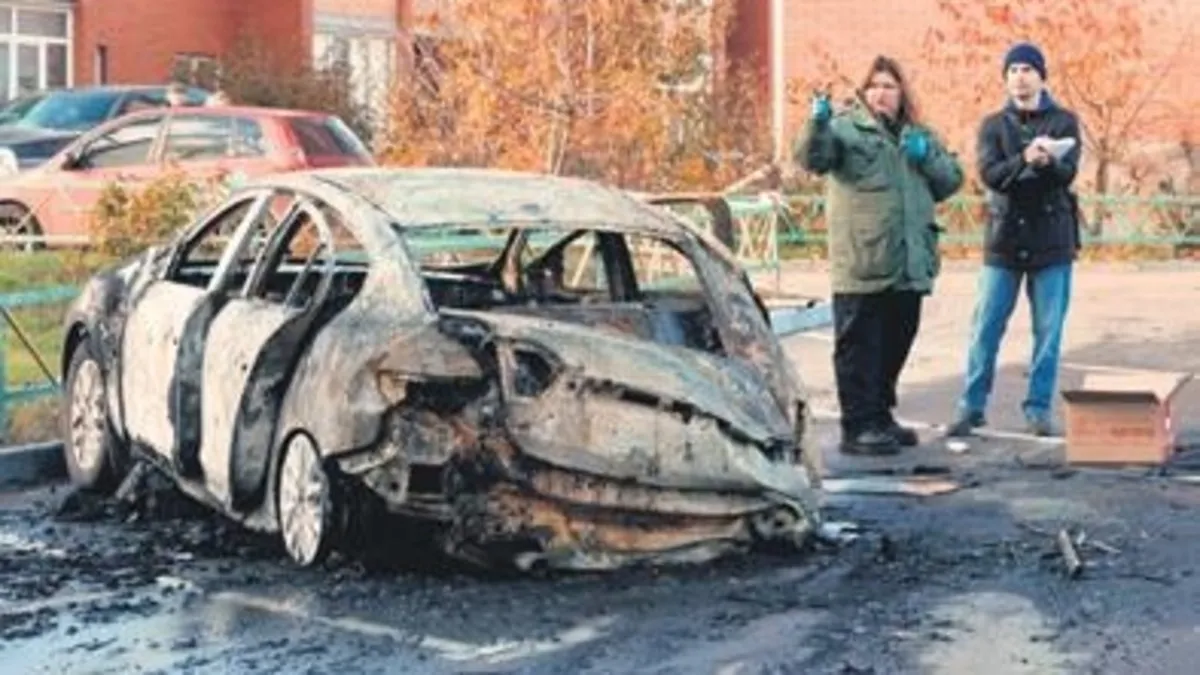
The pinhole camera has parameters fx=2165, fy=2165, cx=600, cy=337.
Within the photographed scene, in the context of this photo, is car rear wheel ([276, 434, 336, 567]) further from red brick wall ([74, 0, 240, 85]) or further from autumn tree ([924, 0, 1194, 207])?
red brick wall ([74, 0, 240, 85])

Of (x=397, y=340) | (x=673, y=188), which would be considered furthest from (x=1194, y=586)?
(x=673, y=188)

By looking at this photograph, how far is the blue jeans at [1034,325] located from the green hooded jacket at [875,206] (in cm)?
56

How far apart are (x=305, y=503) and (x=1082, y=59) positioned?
65.5 feet

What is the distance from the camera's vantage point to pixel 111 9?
32781mm

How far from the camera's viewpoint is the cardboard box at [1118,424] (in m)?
9.50

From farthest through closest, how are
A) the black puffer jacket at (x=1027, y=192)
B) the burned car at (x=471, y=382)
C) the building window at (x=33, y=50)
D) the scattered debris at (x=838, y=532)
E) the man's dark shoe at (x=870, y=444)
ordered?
1. the building window at (x=33, y=50)
2. the black puffer jacket at (x=1027, y=192)
3. the man's dark shoe at (x=870, y=444)
4. the scattered debris at (x=838, y=532)
5. the burned car at (x=471, y=382)

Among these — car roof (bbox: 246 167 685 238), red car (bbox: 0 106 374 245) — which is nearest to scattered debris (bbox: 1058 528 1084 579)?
car roof (bbox: 246 167 685 238)

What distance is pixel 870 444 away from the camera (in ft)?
33.0

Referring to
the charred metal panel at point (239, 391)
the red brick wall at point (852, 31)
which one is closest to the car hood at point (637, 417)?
the charred metal panel at point (239, 391)

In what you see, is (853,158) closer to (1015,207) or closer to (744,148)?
(1015,207)

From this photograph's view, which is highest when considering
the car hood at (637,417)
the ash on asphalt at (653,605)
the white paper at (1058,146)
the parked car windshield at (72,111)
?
the parked car windshield at (72,111)

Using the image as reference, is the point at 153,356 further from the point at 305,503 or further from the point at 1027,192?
the point at 1027,192

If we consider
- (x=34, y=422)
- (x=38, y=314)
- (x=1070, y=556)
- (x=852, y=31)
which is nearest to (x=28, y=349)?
(x=34, y=422)

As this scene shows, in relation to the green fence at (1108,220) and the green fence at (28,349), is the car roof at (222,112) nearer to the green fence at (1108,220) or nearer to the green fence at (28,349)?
the green fence at (1108,220)
